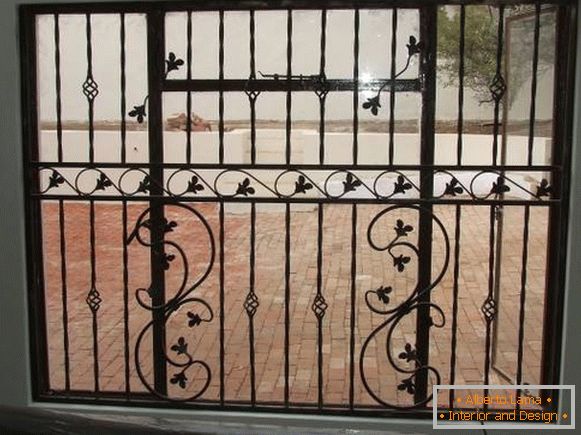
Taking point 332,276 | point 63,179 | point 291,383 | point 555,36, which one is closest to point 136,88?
point 63,179

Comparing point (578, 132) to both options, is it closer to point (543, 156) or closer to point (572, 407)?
point (543, 156)

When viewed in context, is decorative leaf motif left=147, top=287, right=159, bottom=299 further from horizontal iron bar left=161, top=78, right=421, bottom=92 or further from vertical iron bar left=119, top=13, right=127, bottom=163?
horizontal iron bar left=161, top=78, right=421, bottom=92

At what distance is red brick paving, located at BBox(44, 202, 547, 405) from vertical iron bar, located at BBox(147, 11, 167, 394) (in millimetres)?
534

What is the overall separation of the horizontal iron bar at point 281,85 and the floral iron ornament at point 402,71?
0.03 meters

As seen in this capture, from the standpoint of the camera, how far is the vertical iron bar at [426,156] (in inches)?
113

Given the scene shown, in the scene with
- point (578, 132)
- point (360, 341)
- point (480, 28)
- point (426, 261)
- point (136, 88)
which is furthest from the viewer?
point (360, 341)

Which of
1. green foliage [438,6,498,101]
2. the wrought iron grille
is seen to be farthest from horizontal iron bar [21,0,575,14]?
green foliage [438,6,498,101]

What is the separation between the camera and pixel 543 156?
336cm

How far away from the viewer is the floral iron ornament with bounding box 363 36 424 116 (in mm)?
2873

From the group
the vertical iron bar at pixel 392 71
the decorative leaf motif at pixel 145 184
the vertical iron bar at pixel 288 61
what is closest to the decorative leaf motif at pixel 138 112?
the decorative leaf motif at pixel 145 184

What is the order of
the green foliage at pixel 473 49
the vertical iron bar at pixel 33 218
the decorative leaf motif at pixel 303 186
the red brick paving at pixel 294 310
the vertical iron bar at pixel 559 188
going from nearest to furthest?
the vertical iron bar at pixel 559 188 < the decorative leaf motif at pixel 303 186 < the vertical iron bar at pixel 33 218 < the green foliage at pixel 473 49 < the red brick paving at pixel 294 310

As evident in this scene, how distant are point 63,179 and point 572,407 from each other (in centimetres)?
223

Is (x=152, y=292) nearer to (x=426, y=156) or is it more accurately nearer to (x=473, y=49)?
(x=426, y=156)

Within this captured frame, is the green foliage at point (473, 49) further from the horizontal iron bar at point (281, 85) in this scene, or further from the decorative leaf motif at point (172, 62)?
the decorative leaf motif at point (172, 62)
